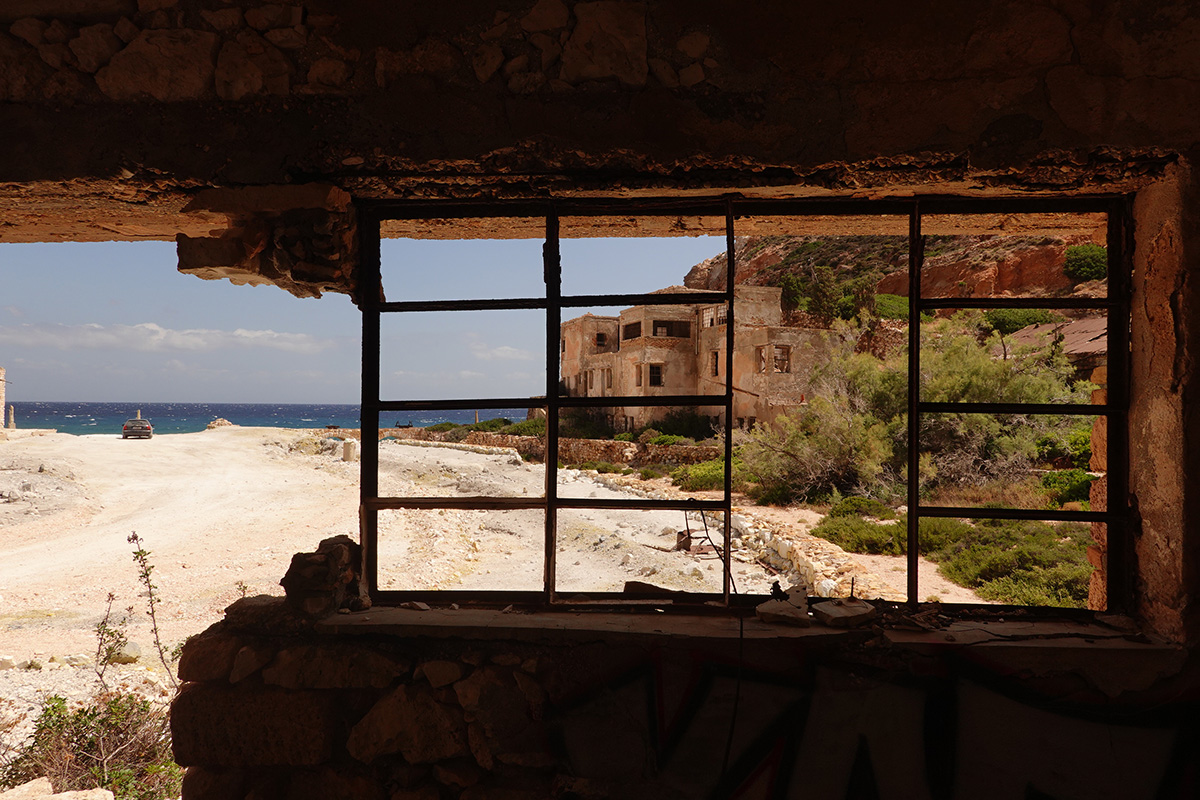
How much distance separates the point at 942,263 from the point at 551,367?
34.2m

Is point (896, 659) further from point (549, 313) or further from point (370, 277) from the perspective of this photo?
point (370, 277)

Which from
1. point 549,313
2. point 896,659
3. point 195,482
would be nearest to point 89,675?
point 549,313

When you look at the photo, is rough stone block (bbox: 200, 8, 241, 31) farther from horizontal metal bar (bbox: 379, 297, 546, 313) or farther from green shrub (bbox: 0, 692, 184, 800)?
green shrub (bbox: 0, 692, 184, 800)

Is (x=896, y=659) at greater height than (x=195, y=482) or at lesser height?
greater

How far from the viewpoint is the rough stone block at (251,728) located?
72.7 inches

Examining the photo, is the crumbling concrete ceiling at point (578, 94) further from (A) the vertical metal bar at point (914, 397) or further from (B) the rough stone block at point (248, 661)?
(B) the rough stone block at point (248, 661)

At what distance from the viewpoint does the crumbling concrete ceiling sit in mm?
1747

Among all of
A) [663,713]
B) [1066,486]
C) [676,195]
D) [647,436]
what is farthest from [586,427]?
[663,713]

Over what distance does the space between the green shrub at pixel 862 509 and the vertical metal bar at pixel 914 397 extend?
377 inches

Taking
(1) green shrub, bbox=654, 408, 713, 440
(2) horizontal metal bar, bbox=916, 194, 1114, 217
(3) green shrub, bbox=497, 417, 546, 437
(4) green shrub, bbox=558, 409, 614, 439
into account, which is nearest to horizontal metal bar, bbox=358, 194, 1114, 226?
(2) horizontal metal bar, bbox=916, 194, 1114, 217

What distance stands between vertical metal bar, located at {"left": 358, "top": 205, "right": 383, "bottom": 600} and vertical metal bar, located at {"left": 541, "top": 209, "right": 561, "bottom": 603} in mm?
618

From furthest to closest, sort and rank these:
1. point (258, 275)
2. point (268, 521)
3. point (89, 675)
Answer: point (268, 521), point (89, 675), point (258, 275)

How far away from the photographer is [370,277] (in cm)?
214

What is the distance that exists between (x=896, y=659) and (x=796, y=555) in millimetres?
7220
